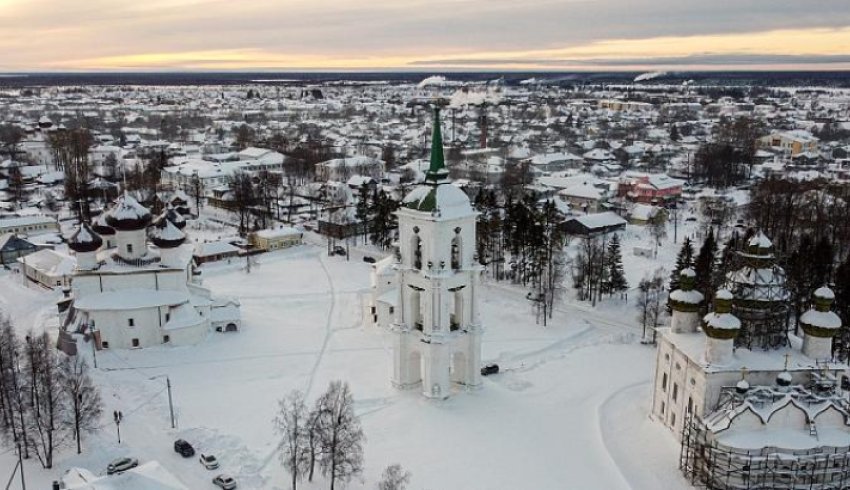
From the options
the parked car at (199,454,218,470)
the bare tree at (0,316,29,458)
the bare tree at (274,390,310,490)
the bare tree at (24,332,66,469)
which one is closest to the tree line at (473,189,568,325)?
the bare tree at (274,390,310,490)

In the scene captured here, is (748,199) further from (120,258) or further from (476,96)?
(120,258)

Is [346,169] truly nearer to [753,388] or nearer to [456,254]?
[456,254]

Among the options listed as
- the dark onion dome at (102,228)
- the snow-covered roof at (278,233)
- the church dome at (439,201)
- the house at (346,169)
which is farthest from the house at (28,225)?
the church dome at (439,201)

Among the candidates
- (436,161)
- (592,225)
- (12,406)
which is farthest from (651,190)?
(12,406)

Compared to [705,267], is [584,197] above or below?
below

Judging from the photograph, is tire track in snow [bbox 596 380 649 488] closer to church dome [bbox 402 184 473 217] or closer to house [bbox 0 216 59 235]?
church dome [bbox 402 184 473 217]

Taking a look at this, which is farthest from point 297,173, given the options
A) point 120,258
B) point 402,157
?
point 120,258

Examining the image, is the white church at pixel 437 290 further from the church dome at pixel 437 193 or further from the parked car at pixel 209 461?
the parked car at pixel 209 461
